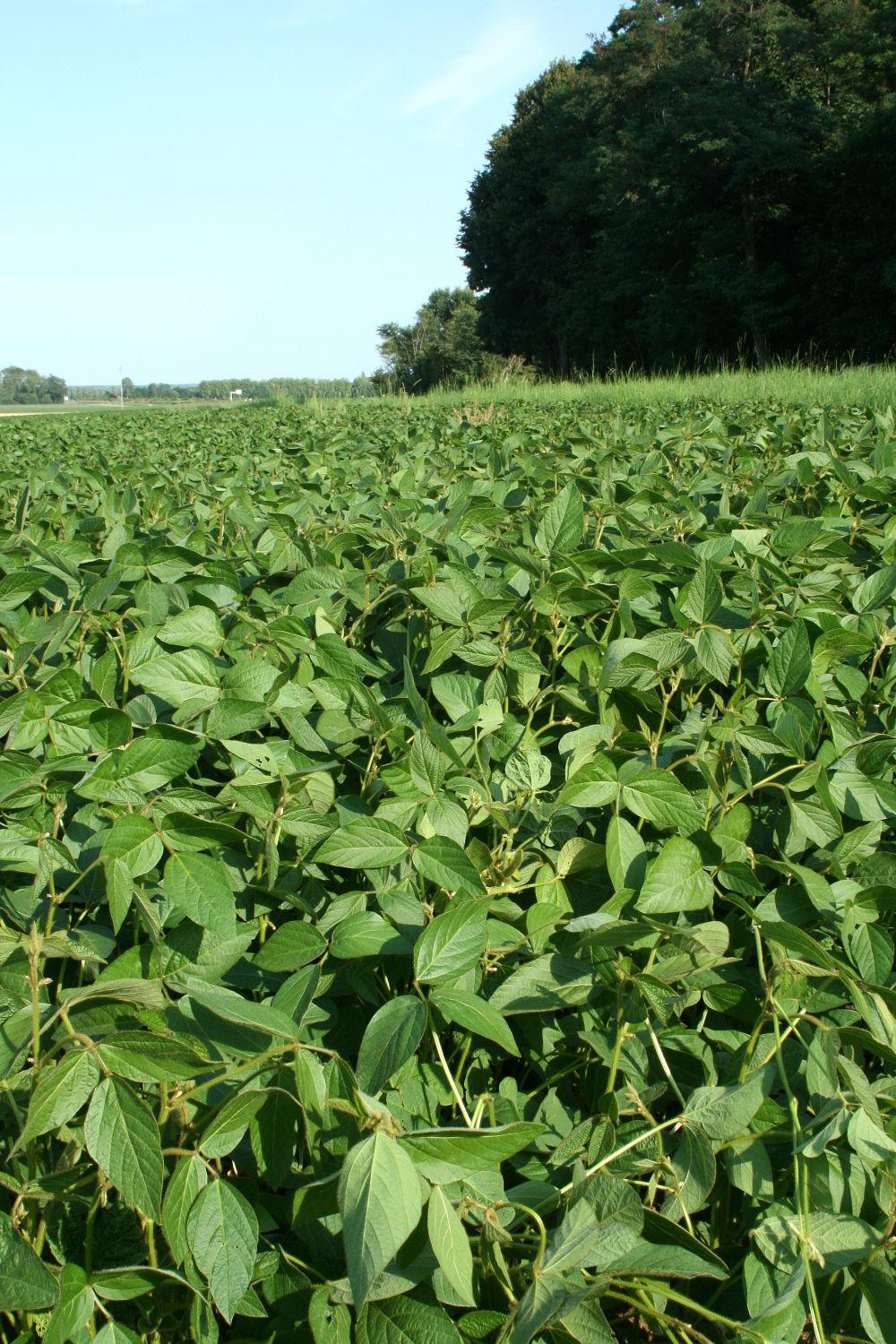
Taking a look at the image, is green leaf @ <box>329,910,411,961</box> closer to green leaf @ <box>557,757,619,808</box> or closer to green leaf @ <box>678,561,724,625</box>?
green leaf @ <box>557,757,619,808</box>

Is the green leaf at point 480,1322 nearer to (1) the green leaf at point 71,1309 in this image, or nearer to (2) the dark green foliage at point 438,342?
(1) the green leaf at point 71,1309

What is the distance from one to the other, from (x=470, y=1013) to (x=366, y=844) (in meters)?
0.22

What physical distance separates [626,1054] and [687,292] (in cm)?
3767

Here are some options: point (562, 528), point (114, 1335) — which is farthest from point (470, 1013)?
point (562, 528)

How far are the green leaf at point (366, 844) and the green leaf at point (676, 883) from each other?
0.27 meters

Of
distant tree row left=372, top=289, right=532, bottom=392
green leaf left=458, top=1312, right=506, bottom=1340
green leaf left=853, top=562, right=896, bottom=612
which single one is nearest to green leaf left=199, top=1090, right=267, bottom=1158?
green leaf left=458, top=1312, right=506, bottom=1340

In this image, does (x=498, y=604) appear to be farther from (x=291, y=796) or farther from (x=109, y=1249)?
(x=109, y=1249)

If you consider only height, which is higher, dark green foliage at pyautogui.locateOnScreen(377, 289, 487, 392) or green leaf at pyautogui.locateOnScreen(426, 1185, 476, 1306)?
dark green foliage at pyautogui.locateOnScreen(377, 289, 487, 392)

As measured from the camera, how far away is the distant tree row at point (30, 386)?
4131 inches

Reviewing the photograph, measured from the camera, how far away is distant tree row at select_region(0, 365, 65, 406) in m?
105

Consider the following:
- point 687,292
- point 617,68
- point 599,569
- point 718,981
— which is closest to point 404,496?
point 599,569

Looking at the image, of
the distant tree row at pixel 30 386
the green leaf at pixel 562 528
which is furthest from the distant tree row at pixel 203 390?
the green leaf at pixel 562 528

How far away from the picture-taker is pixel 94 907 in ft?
3.92

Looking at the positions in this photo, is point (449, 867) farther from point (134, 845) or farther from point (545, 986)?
point (134, 845)
